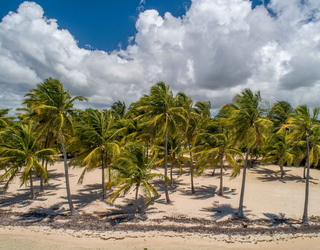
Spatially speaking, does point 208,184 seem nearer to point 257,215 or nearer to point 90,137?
point 257,215

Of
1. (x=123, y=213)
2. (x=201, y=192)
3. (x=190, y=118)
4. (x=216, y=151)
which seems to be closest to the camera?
(x=123, y=213)

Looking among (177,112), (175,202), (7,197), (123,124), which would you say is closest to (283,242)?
(175,202)

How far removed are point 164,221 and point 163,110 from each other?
24.8 ft

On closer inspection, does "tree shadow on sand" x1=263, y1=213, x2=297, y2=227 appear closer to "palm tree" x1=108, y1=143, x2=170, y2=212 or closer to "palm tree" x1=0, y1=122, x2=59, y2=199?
"palm tree" x1=108, y1=143, x2=170, y2=212

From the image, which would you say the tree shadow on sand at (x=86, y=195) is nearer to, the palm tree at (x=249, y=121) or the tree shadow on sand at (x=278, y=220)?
the palm tree at (x=249, y=121)

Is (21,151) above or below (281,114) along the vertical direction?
below

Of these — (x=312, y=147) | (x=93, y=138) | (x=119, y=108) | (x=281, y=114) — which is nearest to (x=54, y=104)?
(x=93, y=138)

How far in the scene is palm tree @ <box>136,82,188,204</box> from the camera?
13430mm

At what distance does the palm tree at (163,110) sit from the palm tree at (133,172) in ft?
8.18

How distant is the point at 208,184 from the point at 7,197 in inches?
749

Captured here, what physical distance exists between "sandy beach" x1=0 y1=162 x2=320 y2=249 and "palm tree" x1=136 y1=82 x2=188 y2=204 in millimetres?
6190

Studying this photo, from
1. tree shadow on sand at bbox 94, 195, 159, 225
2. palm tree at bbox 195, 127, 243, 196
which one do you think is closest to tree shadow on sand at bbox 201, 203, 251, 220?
palm tree at bbox 195, 127, 243, 196

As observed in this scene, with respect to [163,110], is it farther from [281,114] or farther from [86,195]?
[281,114]

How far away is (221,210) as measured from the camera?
45.2ft
